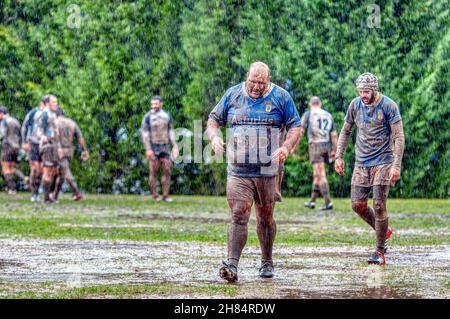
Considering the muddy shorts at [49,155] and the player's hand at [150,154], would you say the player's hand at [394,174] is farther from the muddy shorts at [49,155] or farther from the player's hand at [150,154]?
the player's hand at [150,154]

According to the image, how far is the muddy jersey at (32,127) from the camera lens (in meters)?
28.0

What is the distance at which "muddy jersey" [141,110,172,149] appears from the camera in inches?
1150

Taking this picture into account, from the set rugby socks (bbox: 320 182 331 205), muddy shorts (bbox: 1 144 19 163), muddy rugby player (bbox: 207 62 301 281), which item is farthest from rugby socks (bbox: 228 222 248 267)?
muddy shorts (bbox: 1 144 19 163)

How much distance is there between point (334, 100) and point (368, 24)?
6.19 ft

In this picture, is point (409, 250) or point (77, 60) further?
point (77, 60)

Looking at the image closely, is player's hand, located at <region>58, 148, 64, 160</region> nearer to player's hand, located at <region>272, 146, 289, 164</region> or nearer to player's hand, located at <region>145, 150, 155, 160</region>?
player's hand, located at <region>145, 150, 155, 160</region>

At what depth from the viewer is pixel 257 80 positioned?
507 inches

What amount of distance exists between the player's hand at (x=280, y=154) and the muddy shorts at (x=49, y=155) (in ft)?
49.9

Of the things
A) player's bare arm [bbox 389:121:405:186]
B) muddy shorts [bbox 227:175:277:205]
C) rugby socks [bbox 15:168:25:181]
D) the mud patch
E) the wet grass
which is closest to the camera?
the mud patch

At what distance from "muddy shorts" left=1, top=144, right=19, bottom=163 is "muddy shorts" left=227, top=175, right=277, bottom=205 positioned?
817 inches
